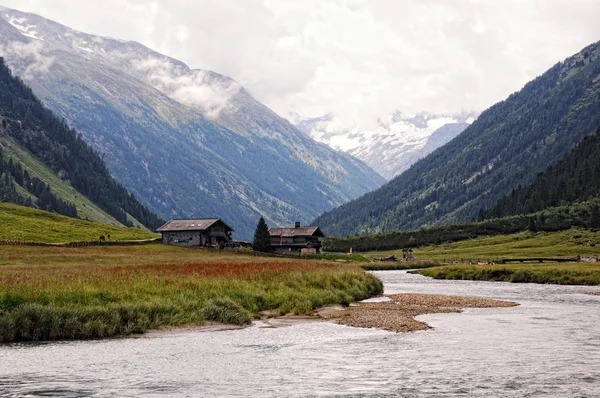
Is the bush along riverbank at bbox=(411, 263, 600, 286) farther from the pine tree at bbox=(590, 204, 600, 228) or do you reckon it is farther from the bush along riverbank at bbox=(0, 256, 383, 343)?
the pine tree at bbox=(590, 204, 600, 228)

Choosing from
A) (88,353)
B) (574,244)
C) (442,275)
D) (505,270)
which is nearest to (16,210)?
(442,275)

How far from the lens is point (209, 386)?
24.5 m

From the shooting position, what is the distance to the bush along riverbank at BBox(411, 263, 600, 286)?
92750 millimetres

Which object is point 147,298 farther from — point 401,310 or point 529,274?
point 529,274

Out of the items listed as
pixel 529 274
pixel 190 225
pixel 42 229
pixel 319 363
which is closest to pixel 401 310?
pixel 319 363

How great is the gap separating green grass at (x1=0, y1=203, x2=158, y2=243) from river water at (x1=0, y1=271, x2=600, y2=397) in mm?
118796

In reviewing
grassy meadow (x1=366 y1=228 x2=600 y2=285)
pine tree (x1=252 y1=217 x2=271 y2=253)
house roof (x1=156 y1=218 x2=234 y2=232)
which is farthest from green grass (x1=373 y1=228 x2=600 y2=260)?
house roof (x1=156 y1=218 x2=234 y2=232)

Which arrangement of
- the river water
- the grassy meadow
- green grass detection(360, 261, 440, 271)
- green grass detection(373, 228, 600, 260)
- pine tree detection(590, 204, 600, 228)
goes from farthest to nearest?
pine tree detection(590, 204, 600, 228)
green grass detection(373, 228, 600, 260)
green grass detection(360, 261, 440, 271)
the grassy meadow
the river water

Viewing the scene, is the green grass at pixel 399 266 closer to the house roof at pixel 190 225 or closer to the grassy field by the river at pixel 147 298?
the house roof at pixel 190 225

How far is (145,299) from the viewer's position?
139ft

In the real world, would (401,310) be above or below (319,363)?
above

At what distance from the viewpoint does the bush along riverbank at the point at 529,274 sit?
3652 inches

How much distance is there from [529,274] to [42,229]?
385 feet

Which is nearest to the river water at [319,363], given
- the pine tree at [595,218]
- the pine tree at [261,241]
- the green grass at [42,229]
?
the green grass at [42,229]
